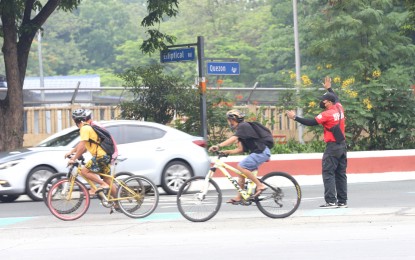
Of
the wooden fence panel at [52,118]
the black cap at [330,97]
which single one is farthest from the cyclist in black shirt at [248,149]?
the wooden fence panel at [52,118]

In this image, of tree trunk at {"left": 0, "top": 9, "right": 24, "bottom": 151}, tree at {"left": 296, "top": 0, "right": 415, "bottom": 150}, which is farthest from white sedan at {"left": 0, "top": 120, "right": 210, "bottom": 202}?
tree at {"left": 296, "top": 0, "right": 415, "bottom": 150}

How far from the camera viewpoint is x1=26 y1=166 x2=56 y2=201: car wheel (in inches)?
704

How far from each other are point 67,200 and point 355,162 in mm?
10861

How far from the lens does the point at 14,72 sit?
2281cm

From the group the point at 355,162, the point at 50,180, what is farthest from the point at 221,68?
the point at 50,180

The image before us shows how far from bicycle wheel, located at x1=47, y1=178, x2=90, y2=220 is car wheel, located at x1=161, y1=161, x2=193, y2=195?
4613 mm

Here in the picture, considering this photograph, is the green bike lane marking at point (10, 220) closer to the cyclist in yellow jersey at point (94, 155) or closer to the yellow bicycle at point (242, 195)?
the cyclist in yellow jersey at point (94, 155)

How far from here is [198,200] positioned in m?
13.5

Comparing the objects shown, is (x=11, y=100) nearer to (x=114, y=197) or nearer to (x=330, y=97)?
(x=114, y=197)

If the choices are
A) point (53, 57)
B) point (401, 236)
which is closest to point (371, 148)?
point (401, 236)

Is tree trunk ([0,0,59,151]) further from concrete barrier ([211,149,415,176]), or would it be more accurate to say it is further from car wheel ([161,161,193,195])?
car wheel ([161,161,193,195])

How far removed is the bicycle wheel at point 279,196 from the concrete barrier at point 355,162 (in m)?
9.03

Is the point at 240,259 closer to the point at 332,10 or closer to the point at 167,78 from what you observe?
the point at 167,78

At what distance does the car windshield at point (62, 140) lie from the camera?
18.6m
